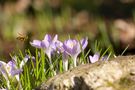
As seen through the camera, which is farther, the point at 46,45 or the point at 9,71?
the point at 46,45

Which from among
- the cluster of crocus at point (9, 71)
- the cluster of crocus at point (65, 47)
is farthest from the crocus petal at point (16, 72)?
the cluster of crocus at point (65, 47)

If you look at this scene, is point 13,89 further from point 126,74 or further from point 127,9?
point 127,9

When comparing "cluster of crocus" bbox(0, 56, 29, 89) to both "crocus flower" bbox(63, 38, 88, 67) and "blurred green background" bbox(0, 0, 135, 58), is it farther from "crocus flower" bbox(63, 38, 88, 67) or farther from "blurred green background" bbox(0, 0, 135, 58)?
"blurred green background" bbox(0, 0, 135, 58)

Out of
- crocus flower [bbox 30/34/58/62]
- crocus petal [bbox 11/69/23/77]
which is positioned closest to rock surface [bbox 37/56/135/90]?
crocus petal [bbox 11/69/23/77]

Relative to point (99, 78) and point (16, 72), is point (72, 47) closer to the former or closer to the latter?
point (16, 72)

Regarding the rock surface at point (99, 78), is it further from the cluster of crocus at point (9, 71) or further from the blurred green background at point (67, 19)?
the blurred green background at point (67, 19)

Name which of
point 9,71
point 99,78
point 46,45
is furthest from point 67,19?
point 99,78
